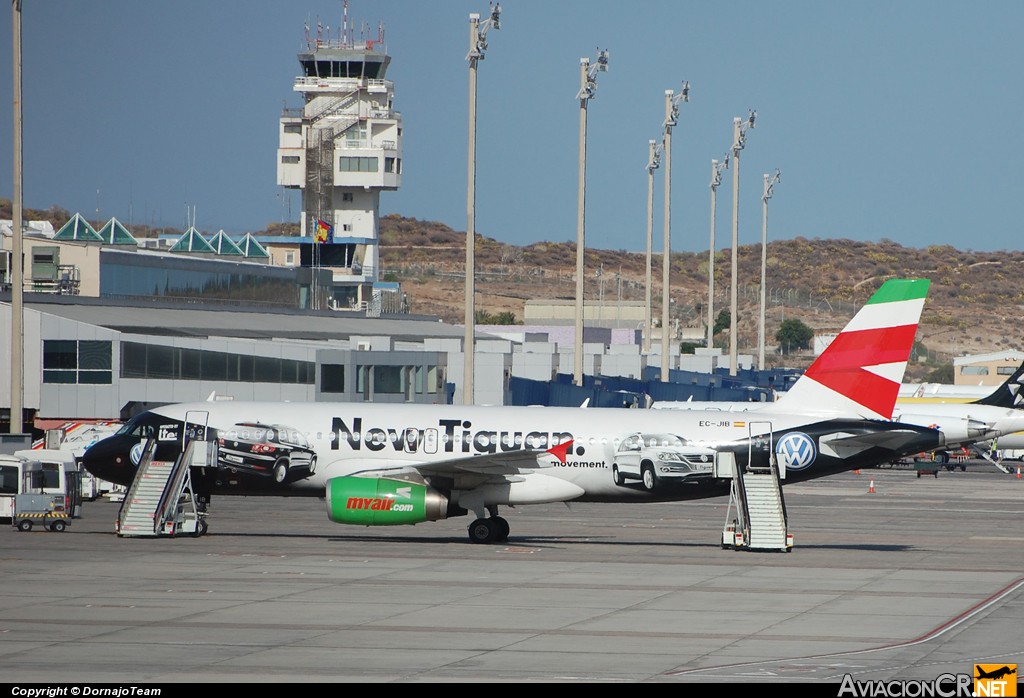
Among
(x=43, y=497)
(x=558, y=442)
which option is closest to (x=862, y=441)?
(x=558, y=442)

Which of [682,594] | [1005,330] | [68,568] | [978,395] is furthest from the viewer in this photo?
[1005,330]

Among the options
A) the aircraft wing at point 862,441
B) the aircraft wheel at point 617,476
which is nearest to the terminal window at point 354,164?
the aircraft wheel at point 617,476

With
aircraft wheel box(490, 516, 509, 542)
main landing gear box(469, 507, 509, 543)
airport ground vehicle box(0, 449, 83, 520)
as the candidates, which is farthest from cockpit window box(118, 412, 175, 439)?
aircraft wheel box(490, 516, 509, 542)

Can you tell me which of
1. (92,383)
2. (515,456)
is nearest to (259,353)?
(92,383)

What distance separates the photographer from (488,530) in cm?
3869

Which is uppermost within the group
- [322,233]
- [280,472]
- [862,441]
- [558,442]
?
[322,233]

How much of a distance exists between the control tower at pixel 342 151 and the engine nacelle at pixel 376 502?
287 feet

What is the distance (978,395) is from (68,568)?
74.9 m

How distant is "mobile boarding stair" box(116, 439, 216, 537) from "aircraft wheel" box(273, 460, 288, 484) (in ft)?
5.66

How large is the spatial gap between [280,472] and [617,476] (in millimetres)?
9256

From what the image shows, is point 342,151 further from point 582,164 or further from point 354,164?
point 582,164

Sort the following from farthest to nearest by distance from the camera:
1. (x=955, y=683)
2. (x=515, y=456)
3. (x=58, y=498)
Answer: (x=58, y=498) < (x=515, y=456) < (x=955, y=683)

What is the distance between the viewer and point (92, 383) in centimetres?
6366

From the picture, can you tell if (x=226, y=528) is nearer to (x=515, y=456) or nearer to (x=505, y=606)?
(x=515, y=456)
